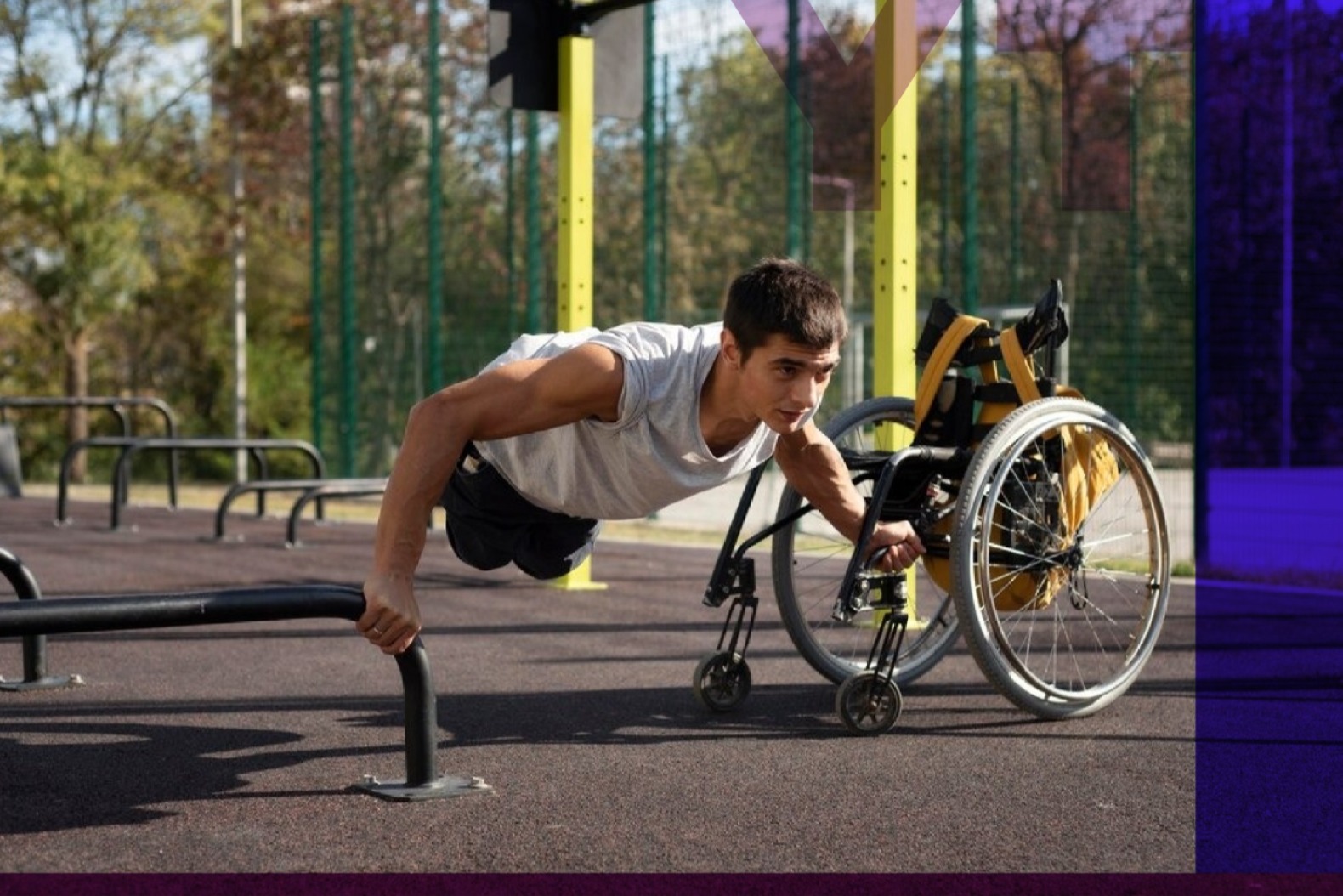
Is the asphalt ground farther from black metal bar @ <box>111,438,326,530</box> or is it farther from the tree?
the tree

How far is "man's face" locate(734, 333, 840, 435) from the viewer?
360 cm

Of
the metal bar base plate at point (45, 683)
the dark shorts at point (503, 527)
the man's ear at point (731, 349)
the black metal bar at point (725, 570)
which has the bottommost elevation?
the metal bar base plate at point (45, 683)

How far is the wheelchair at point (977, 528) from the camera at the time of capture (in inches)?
181

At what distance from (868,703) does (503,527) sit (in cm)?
112

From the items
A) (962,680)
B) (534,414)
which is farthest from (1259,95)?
(534,414)

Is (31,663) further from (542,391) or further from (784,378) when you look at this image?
(784,378)

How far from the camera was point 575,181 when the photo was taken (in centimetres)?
788

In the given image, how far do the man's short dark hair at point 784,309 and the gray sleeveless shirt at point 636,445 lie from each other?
5.7 inches

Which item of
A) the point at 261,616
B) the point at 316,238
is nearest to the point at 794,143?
the point at 316,238


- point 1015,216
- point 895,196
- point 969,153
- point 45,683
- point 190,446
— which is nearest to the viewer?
point 45,683

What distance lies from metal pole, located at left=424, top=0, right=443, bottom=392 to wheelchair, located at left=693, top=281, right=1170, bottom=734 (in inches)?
323

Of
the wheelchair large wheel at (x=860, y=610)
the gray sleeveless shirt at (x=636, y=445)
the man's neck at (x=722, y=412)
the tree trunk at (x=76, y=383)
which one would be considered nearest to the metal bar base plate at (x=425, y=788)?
the gray sleeveless shirt at (x=636, y=445)
